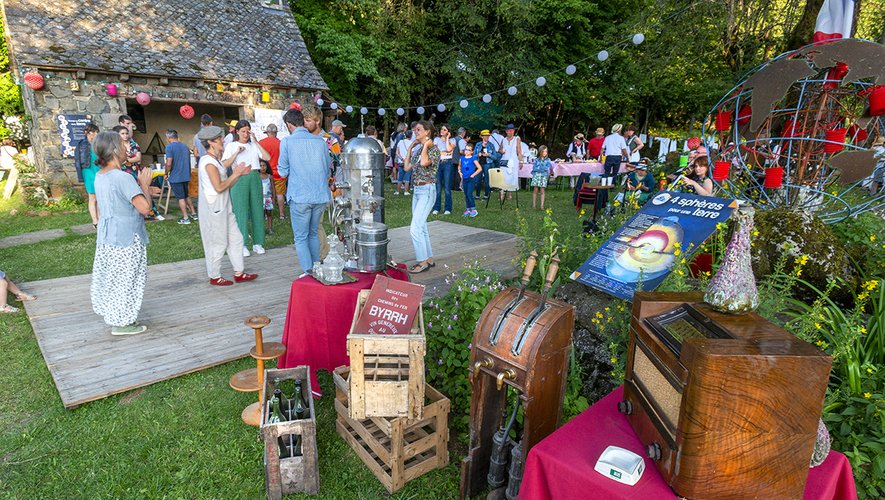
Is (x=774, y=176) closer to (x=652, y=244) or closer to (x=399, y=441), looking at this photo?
(x=652, y=244)

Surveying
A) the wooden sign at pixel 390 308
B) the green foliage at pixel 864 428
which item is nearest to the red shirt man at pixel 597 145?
the green foliage at pixel 864 428

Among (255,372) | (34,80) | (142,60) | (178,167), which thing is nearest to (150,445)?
(255,372)

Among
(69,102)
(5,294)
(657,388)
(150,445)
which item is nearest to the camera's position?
(657,388)

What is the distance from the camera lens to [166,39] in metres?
12.6

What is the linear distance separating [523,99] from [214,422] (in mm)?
18684

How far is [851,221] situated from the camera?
170 inches

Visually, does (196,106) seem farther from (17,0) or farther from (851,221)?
(851,221)

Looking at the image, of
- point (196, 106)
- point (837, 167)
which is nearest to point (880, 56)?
point (837, 167)

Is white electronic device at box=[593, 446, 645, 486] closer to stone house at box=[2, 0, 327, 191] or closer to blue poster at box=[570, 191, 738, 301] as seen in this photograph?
blue poster at box=[570, 191, 738, 301]

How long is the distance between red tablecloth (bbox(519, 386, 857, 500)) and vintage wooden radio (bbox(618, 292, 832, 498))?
0.39 feet

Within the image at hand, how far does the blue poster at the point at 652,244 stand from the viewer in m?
3.01

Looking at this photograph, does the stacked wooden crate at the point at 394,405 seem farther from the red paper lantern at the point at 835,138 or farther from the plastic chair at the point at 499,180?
the plastic chair at the point at 499,180

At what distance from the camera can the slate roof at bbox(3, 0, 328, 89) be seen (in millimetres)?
10727

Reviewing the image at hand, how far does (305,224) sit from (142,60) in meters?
10.2
